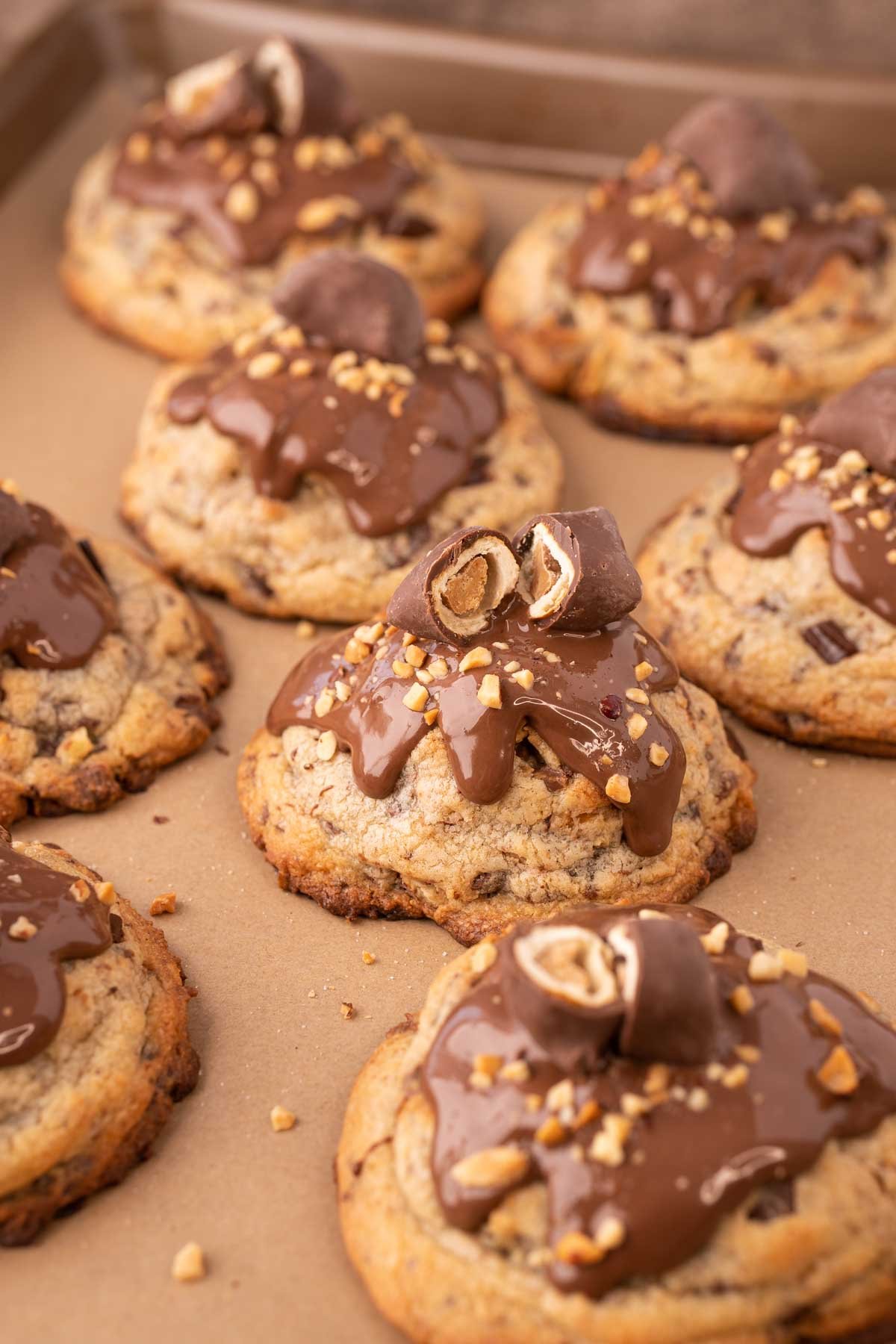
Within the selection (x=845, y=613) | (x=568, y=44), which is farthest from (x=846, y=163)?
(x=845, y=613)

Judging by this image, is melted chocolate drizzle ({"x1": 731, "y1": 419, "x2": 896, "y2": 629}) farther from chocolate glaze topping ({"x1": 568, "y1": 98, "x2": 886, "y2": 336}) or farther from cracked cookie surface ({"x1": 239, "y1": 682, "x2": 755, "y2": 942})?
chocolate glaze topping ({"x1": 568, "y1": 98, "x2": 886, "y2": 336})

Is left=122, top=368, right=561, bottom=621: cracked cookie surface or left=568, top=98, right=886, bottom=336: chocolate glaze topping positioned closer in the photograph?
left=122, top=368, right=561, bottom=621: cracked cookie surface

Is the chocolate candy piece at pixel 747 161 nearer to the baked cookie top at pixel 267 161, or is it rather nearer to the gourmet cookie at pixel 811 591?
the baked cookie top at pixel 267 161

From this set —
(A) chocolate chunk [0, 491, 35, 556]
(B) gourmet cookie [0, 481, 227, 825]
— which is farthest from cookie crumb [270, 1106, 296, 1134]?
(A) chocolate chunk [0, 491, 35, 556]

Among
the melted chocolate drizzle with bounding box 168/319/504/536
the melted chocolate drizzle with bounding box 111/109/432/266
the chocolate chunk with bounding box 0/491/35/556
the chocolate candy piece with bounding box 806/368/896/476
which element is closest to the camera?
the chocolate chunk with bounding box 0/491/35/556

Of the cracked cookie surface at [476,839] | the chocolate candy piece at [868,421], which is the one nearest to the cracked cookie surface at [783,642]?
the chocolate candy piece at [868,421]

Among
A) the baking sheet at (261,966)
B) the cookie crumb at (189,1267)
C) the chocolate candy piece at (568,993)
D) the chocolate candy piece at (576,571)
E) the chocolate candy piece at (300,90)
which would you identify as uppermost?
the chocolate candy piece at (300,90)
